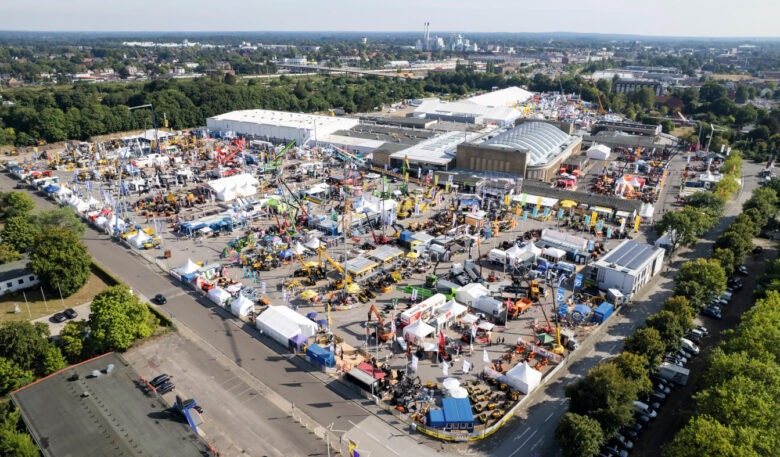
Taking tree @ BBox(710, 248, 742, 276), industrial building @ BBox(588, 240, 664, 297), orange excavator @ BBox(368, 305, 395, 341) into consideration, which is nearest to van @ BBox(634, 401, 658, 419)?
industrial building @ BBox(588, 240, 664, 297)

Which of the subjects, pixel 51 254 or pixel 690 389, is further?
pixel 51 254

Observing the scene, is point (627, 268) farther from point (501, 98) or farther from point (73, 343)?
point (501, 98)

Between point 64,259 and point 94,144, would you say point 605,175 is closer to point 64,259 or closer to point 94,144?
point 64,259

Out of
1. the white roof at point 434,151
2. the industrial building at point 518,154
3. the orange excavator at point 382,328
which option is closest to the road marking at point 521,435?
the orange excavator at point 382,328

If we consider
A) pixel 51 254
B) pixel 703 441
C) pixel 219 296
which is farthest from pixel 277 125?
pixel 703 441

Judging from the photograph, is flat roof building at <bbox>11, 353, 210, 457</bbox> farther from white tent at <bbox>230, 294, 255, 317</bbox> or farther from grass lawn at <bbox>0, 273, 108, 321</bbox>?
grass lawn at <bbox>0, 273, 108, 321</bbox>
